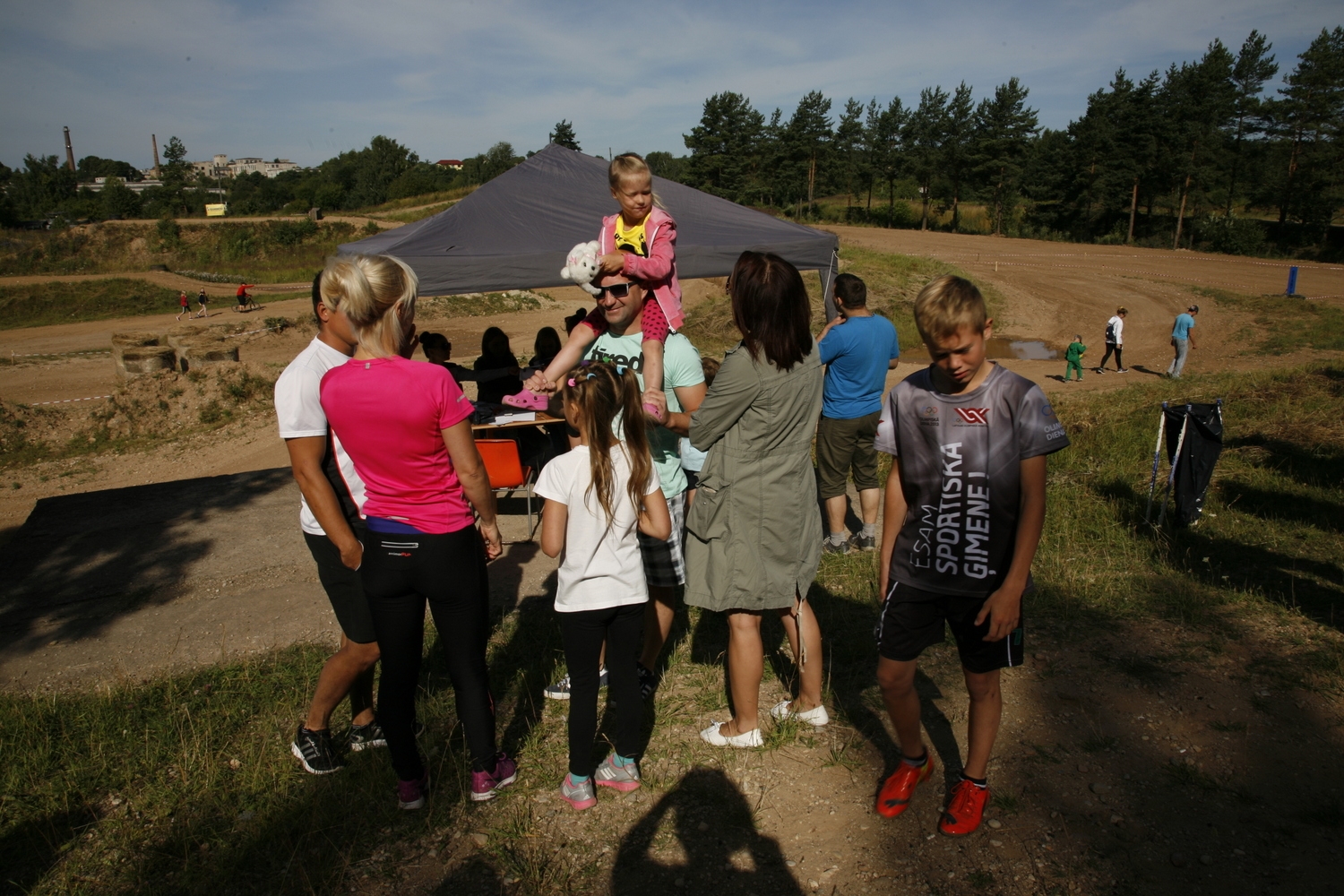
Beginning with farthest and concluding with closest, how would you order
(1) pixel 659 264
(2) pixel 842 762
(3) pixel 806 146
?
(3) pixel 806 146
(1) pixel 659 264
(2) pixel 842 762

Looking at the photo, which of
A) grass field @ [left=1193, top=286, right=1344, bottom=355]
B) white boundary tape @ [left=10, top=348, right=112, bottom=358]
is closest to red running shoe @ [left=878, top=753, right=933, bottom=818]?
grass field @ [left=1193, top=286, right=1344, bottom=355]

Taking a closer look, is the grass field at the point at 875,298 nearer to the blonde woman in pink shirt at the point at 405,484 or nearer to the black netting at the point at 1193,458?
the black netting at the point at 1193,458

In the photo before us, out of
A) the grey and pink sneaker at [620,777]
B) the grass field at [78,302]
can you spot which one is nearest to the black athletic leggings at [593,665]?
the grey and pink sneaker at [620,777]

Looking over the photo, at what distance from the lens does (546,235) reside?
7.16 meters

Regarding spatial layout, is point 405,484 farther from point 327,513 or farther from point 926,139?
point 926,139

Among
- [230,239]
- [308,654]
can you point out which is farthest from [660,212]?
[230,239]

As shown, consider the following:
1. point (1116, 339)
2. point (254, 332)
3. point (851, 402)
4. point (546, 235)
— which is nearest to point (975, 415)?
point (851, 402)

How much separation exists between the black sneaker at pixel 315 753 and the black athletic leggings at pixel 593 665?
3.38 feet

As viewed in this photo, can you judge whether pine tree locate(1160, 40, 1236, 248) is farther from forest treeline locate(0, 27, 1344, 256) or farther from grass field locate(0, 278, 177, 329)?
grass field locate(0, 278, 177, 329)

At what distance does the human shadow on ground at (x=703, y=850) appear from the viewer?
2467 millimetres

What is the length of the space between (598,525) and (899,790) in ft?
4.52

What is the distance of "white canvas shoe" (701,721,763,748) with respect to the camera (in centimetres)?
309

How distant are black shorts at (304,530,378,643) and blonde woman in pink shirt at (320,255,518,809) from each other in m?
0.33

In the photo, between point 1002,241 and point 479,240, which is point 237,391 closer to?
point 479,240
